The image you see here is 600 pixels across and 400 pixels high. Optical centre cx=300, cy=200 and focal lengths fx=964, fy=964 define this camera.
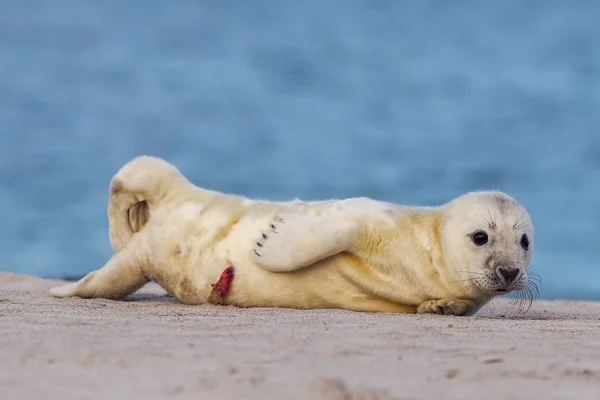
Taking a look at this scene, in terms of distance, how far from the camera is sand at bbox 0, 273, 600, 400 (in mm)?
3004

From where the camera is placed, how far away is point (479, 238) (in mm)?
6070

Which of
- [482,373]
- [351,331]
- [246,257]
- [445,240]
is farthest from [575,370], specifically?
[246,257]

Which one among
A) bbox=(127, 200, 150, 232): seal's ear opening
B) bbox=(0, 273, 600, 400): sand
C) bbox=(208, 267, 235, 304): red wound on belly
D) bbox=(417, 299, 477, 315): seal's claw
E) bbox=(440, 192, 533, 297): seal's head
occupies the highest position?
bbox=(127, 200, 150, 232): seal's ear opening

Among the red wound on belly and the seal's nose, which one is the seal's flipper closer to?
the red wound on belly

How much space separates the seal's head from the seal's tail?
2148 millimetres

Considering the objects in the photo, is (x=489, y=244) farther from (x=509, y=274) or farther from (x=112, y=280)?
(x=112, y=280)

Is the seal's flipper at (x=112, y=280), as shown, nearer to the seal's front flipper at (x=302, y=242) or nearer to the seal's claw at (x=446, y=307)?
the seal's front flipper at (x=302, y=242)

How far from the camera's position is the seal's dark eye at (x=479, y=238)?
6062 millimetres

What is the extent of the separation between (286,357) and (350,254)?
2.72 meters

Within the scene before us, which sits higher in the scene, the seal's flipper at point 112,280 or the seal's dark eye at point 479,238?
the seal's dark eye at point 479,238

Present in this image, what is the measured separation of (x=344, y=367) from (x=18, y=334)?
151 centimetres

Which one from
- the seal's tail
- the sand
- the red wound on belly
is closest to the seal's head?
the sand

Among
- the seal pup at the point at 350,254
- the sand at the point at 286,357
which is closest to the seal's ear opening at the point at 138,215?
the seal pup at the point at 350,254

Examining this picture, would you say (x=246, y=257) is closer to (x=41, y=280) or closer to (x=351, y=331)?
(x=351, y=331)
